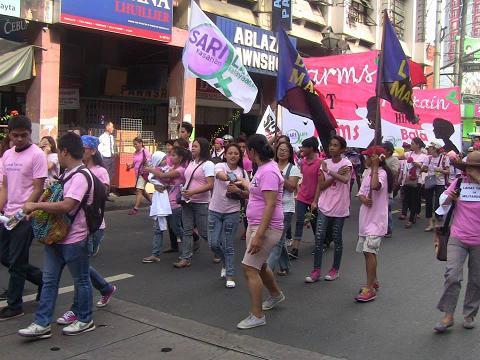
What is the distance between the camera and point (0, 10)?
36.1 ft

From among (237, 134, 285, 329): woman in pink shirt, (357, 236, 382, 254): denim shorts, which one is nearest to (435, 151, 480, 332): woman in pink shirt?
(357, 236, 382, 254): denim shorts

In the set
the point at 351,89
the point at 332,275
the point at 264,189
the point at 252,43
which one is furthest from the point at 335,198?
the point at 252,43

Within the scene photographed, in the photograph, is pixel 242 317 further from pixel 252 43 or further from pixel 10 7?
pixel 252 43

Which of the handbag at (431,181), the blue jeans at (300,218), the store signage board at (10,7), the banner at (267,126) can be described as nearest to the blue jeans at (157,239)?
the blue jeans at (300,218)

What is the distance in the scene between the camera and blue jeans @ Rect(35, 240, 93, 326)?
4.51 metres

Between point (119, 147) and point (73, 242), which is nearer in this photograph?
point (73, 242)

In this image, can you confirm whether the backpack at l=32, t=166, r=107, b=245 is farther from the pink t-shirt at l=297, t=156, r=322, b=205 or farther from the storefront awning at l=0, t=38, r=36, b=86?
the storefront awning at l=0, t=38, r=36, b=86

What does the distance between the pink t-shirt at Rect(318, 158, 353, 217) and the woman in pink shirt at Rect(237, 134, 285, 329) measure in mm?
1595

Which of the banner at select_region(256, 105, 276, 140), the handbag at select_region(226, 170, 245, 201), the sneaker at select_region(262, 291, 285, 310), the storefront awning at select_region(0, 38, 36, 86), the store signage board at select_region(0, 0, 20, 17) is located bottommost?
the sneaker at select_region(262, 291, 285, 310)

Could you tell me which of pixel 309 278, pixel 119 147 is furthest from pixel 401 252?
pixel 119 147

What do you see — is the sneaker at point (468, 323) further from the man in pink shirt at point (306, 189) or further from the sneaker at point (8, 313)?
the sneaker at point (8, 313)

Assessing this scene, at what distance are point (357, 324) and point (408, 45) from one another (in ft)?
80.8

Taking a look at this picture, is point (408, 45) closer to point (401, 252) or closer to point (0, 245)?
point (401, 252)

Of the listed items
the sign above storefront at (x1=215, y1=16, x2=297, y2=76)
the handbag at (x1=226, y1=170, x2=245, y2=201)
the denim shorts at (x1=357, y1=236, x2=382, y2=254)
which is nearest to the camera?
the denim shorts at (x1=357, y1=236, x2=382, y2=254)
